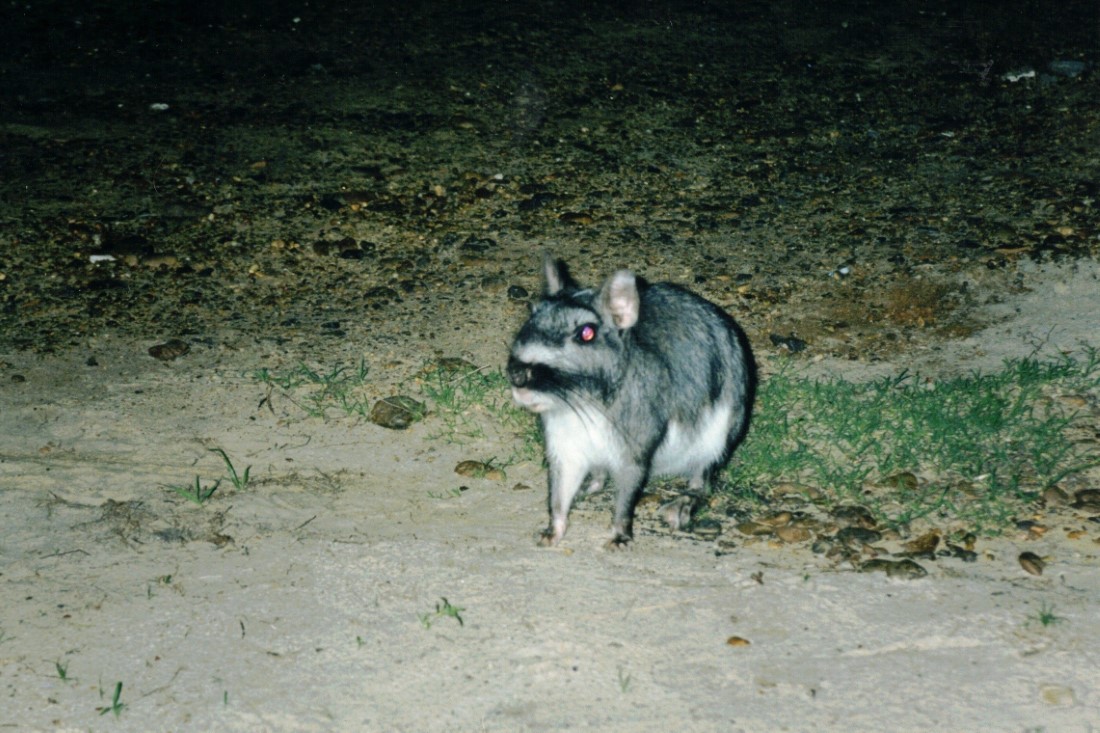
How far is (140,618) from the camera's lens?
4.11 m

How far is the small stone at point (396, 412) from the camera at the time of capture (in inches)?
219

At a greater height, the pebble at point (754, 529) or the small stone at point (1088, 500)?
the small stone at point (1088, 500)

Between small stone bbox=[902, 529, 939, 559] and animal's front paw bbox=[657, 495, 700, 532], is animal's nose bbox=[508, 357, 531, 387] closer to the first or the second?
animal's front paw bbox=[657, 495, 700, 532]

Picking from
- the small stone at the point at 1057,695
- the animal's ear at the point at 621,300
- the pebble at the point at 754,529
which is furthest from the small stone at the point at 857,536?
the animal's ear at the point at 621,300

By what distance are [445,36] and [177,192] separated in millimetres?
3945

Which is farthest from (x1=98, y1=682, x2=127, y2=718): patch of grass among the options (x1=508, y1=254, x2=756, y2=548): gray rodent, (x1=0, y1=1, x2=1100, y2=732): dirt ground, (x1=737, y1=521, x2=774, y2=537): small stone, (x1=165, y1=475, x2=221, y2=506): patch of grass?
(x1=737, y1=521, x2=774, y2=537): small stone

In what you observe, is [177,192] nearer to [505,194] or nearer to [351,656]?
[505,194]

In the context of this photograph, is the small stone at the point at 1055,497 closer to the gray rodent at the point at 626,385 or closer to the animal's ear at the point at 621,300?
the gray rodent at the point at 626,385

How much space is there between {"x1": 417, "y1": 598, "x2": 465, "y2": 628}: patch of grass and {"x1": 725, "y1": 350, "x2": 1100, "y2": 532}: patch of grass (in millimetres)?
1557

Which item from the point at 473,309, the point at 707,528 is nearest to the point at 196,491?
the point at 707,528

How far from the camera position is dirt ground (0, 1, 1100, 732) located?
385 centimetres

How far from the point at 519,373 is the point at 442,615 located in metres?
0.91

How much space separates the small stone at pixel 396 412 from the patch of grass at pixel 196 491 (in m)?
0.90

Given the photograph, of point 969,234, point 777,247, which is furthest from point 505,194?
point 969,234
